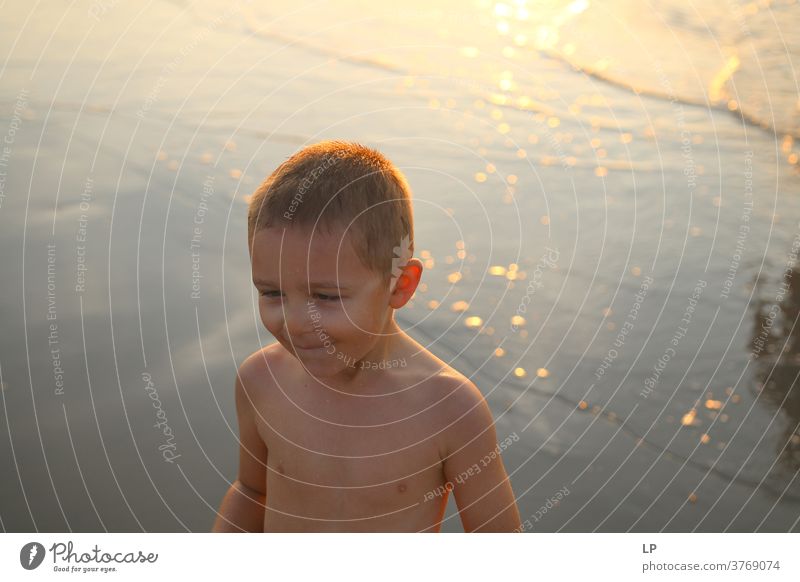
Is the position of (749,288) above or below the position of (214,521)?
above

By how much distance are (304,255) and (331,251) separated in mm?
25

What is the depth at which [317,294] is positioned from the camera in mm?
806

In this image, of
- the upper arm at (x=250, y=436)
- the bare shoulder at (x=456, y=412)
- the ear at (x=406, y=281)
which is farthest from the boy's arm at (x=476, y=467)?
the upper arm at (x=250, y=436)

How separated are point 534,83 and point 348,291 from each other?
3.52 ft

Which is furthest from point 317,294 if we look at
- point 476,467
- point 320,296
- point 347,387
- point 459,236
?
point 459,236

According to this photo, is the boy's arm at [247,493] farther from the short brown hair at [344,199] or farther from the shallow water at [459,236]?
the short brown hair at [344,199]

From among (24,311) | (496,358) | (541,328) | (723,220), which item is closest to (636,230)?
(723,220)

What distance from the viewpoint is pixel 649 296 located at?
57.3 inches

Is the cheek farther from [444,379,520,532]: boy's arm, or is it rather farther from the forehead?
[444,379,520,532]: boy's arm

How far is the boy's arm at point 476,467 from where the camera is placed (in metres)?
0.88

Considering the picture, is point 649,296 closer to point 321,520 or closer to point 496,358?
point 496,358

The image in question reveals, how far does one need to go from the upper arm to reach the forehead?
19 cm

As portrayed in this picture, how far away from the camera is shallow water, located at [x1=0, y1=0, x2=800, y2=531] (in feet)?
3.86

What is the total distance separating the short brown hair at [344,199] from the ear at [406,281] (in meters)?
0.02
